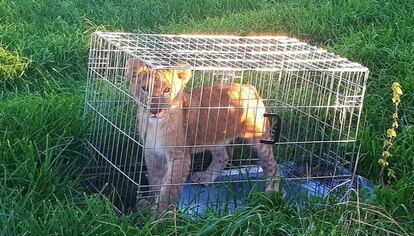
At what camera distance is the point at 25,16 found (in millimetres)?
7754

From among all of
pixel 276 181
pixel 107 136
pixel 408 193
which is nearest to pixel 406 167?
pixel 408 193

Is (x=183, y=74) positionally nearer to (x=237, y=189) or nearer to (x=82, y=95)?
(x=237, y=189)

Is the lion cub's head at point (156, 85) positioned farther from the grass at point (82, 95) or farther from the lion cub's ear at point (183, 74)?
the grass at point (82, 95)

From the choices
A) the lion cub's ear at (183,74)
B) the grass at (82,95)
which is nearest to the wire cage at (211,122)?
the lion cub's ear at (183,74)

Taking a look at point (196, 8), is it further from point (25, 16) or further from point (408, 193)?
point (408, 193)

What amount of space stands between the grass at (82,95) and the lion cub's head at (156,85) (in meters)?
0.61

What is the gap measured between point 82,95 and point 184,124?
1347 mm

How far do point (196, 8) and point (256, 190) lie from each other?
4644 mm

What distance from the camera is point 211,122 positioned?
461 cm

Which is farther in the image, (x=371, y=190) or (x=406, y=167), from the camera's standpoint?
(x=406, y=167)

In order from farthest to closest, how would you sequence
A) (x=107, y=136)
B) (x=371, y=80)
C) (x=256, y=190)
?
(x=371, y=80)
(x=107, y=136)
(x=256, y=190)

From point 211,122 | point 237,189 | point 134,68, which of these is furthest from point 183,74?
point 237,189

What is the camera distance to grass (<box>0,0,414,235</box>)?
3.67 m

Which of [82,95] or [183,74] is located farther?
[82,95]
